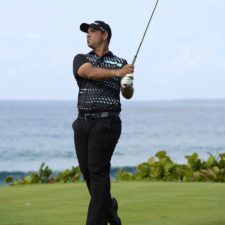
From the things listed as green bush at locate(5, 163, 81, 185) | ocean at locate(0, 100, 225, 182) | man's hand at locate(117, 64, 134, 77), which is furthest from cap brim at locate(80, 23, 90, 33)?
ocean at locate(0, 100, 225, 182)

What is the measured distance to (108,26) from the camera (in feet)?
30.7

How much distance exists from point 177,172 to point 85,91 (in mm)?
6891

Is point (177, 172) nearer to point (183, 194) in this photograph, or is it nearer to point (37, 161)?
point (183, 194)

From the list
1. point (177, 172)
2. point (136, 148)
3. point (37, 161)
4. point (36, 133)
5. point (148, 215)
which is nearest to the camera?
point (148, 215)

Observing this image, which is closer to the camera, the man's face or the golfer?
the golfer

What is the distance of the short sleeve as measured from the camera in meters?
9.19

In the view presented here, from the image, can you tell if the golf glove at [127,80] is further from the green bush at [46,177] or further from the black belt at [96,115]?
the green bush at [46,177]

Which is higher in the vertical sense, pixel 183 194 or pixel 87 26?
pixel 87 26

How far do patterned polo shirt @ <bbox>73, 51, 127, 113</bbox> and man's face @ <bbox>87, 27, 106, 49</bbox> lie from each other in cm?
13

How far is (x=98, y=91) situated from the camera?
359 inches

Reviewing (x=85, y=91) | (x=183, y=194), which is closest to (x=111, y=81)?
(x=85, y=91)

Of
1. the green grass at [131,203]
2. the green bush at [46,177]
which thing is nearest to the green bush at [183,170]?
the green bush at [46,177]

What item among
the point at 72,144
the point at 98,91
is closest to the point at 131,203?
the point at 98,91

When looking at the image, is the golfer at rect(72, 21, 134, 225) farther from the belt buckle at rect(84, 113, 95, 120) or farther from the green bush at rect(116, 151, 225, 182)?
the green bush at rect(116, 151, 225, 182)
